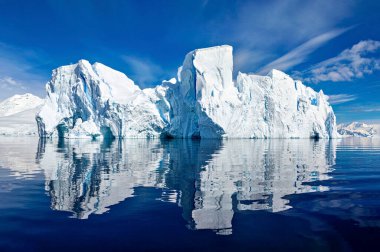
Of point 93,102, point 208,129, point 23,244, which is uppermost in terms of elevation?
point 93,102

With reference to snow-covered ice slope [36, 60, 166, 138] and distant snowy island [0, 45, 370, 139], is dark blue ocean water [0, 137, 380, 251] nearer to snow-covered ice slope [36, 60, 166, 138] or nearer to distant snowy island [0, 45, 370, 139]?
distant snowy island [0, 45, 370, 139]

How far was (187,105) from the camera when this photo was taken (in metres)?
55.0

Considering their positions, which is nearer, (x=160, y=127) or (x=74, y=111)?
(x=160, y=127)

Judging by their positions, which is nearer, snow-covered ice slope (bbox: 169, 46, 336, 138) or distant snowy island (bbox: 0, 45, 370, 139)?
snow-covered ice slope (bbox: 169, 46, 336, 138)

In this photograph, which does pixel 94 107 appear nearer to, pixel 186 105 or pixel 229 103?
pixel 186 105

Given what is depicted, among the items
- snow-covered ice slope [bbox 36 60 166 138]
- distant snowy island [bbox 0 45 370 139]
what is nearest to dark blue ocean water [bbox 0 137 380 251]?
distant snowy island [bbox 0 45 370 139]

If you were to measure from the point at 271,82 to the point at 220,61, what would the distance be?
11.2 metres

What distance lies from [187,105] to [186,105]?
1.37 ft

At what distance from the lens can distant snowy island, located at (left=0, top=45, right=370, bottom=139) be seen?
53219mm

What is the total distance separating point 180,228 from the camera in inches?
189

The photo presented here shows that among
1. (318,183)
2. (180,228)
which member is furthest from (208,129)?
(180,228)

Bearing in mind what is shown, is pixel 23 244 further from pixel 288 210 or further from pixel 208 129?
pixel 208 129

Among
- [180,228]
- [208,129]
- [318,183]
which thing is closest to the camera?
[180,228]

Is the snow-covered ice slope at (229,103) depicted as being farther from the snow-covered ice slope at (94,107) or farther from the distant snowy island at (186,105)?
the snow-covered ice slope at (94,107)
